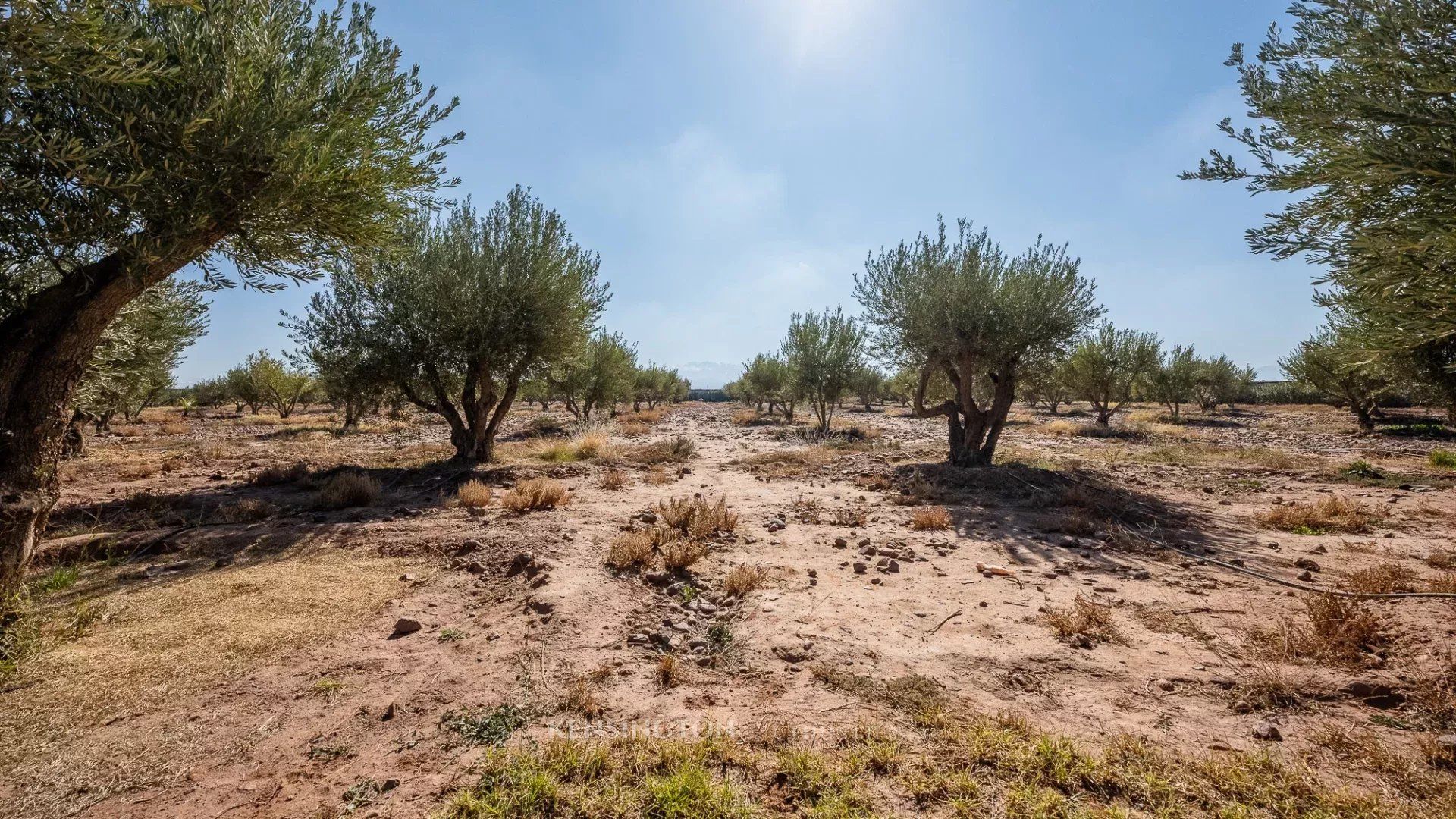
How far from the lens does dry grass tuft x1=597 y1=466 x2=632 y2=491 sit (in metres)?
12.5

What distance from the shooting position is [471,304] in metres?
14.2

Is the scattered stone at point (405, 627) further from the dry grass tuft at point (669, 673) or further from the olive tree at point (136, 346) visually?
the olive tree at point (136, 346)

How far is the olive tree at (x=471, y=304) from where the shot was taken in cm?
1419

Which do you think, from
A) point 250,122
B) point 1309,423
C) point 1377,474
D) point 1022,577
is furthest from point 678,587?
point 1309,423

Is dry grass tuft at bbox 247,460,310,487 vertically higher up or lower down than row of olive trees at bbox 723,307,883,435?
lower down

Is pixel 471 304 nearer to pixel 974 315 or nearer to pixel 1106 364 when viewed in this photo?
pixel 974 315

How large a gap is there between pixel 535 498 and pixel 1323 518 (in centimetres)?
1400

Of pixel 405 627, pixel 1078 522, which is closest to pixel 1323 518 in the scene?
pixel 1078 522

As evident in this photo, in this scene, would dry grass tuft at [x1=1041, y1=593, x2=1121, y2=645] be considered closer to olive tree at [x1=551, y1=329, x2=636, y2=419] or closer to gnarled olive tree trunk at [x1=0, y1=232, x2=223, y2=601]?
gnarled olive tree trunk at [x1=0, y1=232, x2=223, y2=601]

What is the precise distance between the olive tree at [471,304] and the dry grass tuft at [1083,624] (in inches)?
532

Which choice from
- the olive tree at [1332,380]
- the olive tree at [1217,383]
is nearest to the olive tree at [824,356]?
the olive tree at [1332,380]

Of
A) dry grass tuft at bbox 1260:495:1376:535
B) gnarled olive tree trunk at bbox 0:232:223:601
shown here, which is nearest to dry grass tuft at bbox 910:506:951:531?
dry grass tuft at bbox 1260:495:1376:535

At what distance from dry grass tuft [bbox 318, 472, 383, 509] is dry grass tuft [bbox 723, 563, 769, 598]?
8519 millimetres

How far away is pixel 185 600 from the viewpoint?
18.2ft
